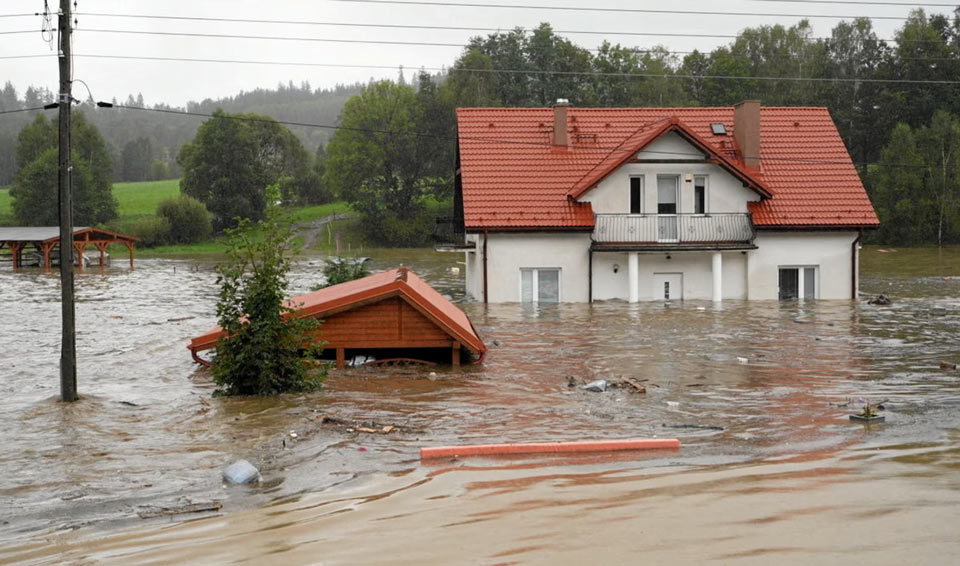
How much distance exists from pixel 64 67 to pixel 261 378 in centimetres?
551

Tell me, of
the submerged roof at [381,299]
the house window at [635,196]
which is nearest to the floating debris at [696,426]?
the submerged roof at [381,299]

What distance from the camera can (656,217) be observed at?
3438cm

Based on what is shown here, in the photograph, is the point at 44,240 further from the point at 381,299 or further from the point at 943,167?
the point at 943,167

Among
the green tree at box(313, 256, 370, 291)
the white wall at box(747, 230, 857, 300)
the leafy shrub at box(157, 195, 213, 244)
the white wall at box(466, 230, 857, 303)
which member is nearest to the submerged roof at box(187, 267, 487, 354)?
the green tree at box(313, 256, 370, 291)

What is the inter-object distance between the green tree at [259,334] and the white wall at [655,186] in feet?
62.9

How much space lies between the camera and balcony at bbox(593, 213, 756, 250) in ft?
112

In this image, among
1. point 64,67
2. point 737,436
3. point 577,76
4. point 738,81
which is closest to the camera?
point 737,436

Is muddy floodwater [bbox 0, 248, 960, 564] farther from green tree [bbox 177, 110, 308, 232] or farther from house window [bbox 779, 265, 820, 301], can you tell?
green tree [bbox 177, 110, 308, 232]

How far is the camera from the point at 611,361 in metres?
20.4

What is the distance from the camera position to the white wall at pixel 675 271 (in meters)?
34.4

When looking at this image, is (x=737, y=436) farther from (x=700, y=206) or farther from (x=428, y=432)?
(x=700, y=206)

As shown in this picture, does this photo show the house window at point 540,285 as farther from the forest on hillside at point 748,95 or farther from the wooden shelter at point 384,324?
the forest on hillside at point 748,95

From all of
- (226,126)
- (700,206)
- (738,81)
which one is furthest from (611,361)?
(226,126)

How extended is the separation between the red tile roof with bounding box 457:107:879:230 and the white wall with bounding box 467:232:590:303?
21.2 inches
